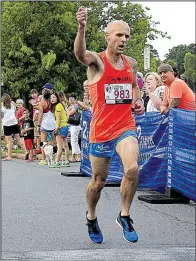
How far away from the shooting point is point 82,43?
6184 millimetres

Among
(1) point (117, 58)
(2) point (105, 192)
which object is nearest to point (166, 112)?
(2) point (105, 192)

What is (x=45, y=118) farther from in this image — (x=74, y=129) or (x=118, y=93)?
(x=118, y=93)

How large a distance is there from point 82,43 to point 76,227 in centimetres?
287

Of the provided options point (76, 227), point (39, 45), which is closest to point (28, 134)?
point (76, 227)

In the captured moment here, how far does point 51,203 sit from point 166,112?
220 cm

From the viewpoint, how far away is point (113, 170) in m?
12.9

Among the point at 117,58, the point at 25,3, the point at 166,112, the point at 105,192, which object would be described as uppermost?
the point at 25,3

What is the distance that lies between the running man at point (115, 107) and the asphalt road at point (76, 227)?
57 cm

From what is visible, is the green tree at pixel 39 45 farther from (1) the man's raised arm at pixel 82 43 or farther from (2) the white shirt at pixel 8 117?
(1) the man's raised arm at pixel 82 43

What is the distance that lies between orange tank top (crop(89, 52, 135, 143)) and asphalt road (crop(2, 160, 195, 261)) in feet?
3.73

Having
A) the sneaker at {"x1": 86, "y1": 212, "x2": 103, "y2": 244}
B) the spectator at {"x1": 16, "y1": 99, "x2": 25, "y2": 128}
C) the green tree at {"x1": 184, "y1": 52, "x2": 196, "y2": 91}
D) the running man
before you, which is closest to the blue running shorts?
the running man

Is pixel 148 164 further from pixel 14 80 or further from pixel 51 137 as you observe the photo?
pixel 14 80

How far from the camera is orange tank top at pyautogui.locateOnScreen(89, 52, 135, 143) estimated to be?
6.42 meters

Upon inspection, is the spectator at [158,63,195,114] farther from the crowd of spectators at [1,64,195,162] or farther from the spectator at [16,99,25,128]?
the spectator at [16,99,25,128]
